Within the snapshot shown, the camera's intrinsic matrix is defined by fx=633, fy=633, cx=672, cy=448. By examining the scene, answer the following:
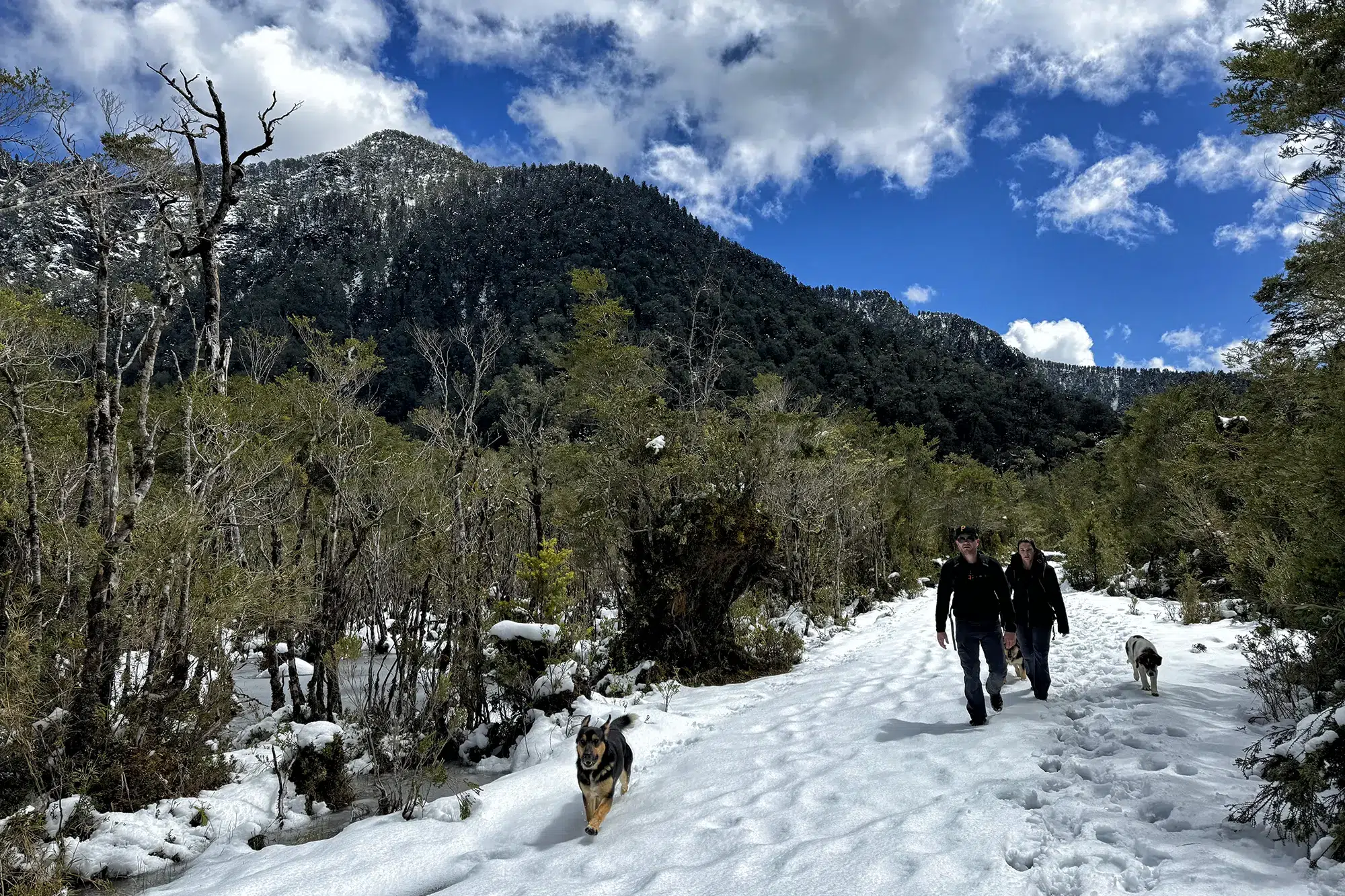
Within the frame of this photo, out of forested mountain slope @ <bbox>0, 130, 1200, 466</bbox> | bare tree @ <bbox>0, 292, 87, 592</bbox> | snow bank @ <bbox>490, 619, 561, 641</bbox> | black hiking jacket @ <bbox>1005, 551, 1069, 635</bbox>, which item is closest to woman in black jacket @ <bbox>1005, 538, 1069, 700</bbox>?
black hiking jacket @ <bbox>1005, 551, 1069, 635</bbox>

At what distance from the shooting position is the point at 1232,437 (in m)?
11.8

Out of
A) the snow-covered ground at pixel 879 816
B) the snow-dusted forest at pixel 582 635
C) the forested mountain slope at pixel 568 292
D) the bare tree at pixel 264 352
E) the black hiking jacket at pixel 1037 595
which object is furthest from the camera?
the forested mountain slope at pixel 568 292

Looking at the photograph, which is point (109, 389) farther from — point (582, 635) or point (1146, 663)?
point (1146, 663)

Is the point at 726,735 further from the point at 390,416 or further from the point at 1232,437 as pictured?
the point at 390,416

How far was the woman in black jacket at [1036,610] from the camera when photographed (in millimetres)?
6086

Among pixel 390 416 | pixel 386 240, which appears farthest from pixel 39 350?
pixel 386 240

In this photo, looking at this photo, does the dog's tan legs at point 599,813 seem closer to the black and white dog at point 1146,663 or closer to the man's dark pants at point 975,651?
the man's dark pants at point 975,651

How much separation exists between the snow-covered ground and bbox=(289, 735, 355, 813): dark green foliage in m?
1.21

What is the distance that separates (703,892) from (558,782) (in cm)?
262

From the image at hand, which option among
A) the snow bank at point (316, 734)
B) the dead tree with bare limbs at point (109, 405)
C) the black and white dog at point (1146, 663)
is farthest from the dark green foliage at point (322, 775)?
the black and white dog at point (1146, 663)

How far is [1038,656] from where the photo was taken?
6113mm

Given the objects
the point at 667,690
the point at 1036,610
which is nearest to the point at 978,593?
the point at 1036,610

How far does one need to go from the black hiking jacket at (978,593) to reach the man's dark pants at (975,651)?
0.17 feet

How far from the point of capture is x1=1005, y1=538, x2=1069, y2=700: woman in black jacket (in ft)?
20.0
